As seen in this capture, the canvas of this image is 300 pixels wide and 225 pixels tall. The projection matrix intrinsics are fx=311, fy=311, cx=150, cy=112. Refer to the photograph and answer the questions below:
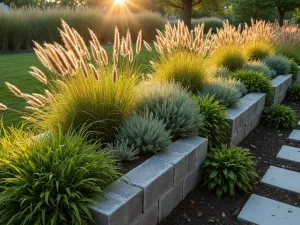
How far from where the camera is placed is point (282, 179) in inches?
122

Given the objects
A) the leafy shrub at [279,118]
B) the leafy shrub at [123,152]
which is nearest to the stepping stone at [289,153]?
the leafy shrub at [279,118]

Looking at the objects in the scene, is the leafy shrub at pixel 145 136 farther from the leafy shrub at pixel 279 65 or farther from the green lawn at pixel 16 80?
the leafy shrub at pixel 279 65

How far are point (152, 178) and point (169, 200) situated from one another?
43cm

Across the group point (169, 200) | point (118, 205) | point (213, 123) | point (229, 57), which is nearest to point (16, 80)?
point (213, 123)

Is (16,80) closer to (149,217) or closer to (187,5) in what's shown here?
(149,217)

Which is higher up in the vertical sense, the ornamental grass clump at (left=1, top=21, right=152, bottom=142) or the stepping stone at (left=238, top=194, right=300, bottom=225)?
the ornamental grass clump at (left=1, top=21, right=152, bottom=142)

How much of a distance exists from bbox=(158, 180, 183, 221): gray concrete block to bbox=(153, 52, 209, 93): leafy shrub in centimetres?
166

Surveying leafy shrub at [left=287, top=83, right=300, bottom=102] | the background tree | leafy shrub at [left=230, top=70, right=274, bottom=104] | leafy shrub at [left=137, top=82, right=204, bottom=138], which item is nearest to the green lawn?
leafy shrub at [left=137, top=82, right=204, bottom=138]

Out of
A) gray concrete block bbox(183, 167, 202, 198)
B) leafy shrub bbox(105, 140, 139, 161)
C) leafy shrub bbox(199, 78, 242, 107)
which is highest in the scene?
leafy shrub bbox(199, 78, 242, 107)

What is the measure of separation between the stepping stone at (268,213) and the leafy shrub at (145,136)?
0.87m

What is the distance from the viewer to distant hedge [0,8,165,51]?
862 cm

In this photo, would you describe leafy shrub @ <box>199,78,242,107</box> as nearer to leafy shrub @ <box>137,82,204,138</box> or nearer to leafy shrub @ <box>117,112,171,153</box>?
leafy shrub @ <box>137,82,204,138</box>

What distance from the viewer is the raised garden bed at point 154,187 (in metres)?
1.82

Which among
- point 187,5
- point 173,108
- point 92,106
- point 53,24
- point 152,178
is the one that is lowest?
point 152,178
